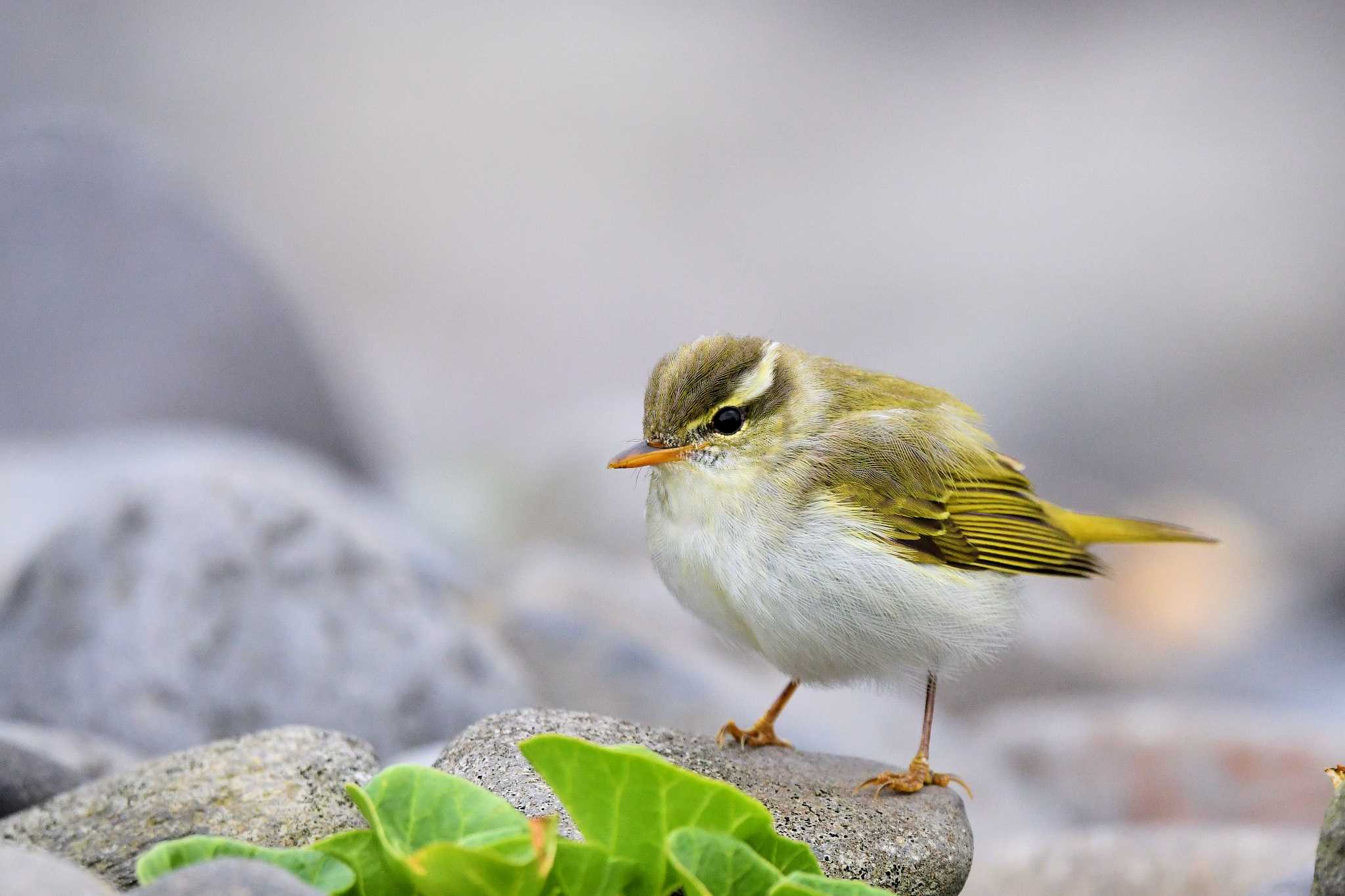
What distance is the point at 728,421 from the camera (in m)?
4.54

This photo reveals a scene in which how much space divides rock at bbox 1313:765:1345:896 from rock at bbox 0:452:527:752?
3.32 metres

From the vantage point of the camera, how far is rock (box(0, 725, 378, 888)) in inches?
148

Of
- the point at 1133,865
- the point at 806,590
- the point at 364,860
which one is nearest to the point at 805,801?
the point at 806,590

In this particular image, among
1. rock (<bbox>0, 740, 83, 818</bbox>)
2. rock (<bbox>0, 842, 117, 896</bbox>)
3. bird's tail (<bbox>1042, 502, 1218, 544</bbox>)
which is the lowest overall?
rock (<bbox>0, 740, 83, 818</bbox>)

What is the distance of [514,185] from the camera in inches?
822

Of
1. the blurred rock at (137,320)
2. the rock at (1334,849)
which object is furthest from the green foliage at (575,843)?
the blurred rock at (137,320)

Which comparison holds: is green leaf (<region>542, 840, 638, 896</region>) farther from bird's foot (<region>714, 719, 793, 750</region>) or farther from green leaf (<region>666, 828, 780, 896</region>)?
bird's foot (<region>714, 719, 793, 750</region>)

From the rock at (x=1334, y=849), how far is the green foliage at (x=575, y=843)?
1071 millimetres

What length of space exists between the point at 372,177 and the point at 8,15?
6.22m

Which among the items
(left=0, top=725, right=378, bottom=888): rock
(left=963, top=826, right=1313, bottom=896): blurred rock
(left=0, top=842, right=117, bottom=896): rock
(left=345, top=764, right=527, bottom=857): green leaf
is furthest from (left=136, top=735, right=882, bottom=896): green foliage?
(left=963, top=826, right=1313, bottom=896): blurred rock

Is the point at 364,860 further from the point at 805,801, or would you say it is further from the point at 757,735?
the point at 757,735

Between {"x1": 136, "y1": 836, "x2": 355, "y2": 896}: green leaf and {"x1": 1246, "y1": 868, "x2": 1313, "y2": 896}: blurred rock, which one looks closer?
{"x1": 136, "y1": 836, "x2": 355, "y2": 896}: green leaf

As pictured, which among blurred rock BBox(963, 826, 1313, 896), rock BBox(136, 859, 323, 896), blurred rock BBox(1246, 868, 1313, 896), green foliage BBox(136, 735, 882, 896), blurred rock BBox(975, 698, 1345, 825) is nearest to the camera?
rock BBox(136, 859, 323, 896)

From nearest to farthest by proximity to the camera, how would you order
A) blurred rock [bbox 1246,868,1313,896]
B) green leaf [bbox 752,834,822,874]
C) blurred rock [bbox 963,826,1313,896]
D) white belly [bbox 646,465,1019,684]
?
green leaf [bbox 752,834,822,874] → blurred rock [bbox 1246,868,1313,896] → white belly [bbox 646,465,1019,684] → blurred rock [bbox 963,826,1313,896]
